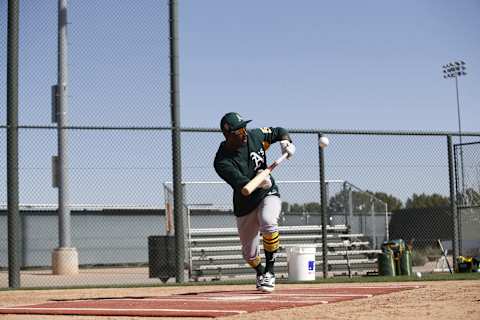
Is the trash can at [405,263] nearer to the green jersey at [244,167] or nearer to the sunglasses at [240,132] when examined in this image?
the green jersey at [244,167]

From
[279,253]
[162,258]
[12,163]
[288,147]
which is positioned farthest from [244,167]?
[279,253]

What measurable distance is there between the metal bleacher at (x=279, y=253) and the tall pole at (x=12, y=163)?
12.8 feet

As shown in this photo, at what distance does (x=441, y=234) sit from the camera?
24953mm

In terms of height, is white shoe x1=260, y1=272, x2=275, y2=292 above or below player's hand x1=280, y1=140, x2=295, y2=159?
below

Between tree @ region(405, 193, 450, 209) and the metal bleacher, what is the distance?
1351mm

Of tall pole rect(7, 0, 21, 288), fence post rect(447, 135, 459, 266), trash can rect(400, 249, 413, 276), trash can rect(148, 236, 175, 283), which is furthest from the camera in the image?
fence post rect(447, 135, 459, 266)

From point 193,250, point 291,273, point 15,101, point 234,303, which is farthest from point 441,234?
point 234,303

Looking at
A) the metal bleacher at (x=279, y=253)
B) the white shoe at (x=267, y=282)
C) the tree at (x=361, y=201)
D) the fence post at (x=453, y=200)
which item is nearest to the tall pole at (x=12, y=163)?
the metal bleacher at (x=279, y=253)

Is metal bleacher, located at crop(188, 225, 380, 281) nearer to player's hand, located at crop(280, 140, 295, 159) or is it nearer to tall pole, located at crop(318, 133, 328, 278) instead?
tall pole, located at crop(318, 133, 328, 278)

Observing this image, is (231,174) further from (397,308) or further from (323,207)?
(323,207)

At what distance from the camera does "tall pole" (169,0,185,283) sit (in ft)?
45.1

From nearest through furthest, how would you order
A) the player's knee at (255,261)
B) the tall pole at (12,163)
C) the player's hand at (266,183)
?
the player's hand at (266,183), the player's knee at (255,261), the tall pole at (12,163)

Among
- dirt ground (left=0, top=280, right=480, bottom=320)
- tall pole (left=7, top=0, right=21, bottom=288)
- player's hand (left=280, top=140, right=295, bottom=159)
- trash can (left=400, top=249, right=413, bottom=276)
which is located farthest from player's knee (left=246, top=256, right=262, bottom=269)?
trash can (left=400, top=249, right=413, bottom=276)

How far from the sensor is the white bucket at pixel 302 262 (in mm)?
13328
